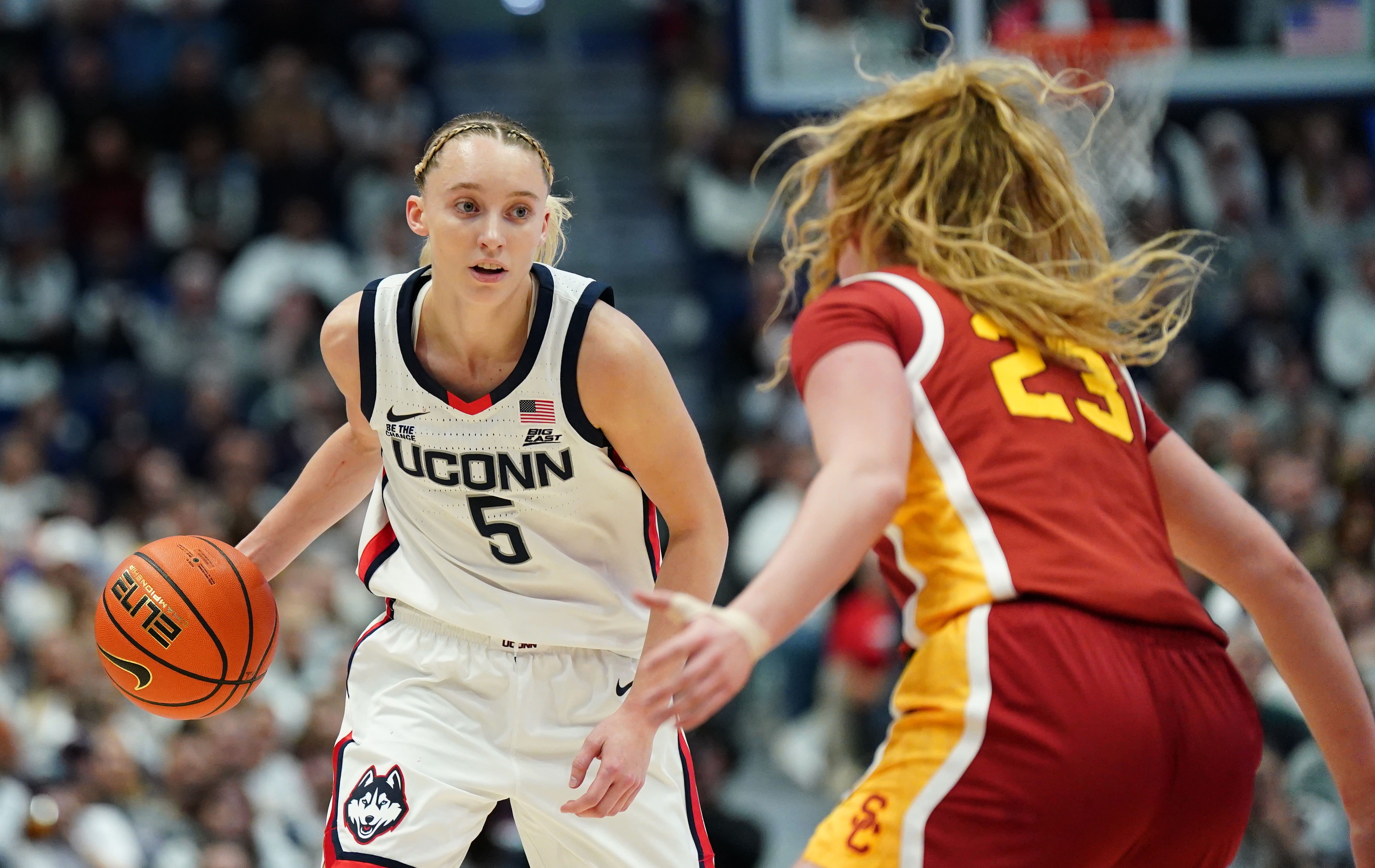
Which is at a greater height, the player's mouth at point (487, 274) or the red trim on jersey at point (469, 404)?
the player's mouth at point (487, 274)

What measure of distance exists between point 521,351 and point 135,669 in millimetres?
1197

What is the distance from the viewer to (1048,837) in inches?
86.0

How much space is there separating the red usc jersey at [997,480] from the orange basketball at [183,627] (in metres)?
1.72

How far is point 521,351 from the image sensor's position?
329 cm

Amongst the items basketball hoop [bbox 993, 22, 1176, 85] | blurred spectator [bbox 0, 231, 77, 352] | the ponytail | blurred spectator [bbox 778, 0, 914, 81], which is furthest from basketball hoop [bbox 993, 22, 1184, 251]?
blurred spectator [bbox 0, 231, 77, 352]

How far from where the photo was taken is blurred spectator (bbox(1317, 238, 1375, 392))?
10180 mm

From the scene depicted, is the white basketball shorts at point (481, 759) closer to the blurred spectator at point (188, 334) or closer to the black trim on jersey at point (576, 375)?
the black trim on jersey at point (576, 375)

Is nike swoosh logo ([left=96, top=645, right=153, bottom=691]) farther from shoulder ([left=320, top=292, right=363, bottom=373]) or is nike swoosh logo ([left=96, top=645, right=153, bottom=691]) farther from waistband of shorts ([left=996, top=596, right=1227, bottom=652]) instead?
waistband of shorts ([left=996, top=596, right=1227, bottom=652])

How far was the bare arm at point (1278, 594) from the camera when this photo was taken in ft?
8.60

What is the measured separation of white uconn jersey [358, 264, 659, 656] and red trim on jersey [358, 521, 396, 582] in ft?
0.42

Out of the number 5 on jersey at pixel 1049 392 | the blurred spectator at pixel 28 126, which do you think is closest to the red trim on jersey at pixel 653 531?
the number 5 on jersey at pixel 1049 392

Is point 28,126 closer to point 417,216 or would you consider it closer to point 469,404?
point 417,216

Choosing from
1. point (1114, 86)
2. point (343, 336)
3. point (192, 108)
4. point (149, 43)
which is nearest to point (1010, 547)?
point (343, 336)

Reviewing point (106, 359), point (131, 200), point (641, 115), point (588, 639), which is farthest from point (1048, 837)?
point (641, 115)
